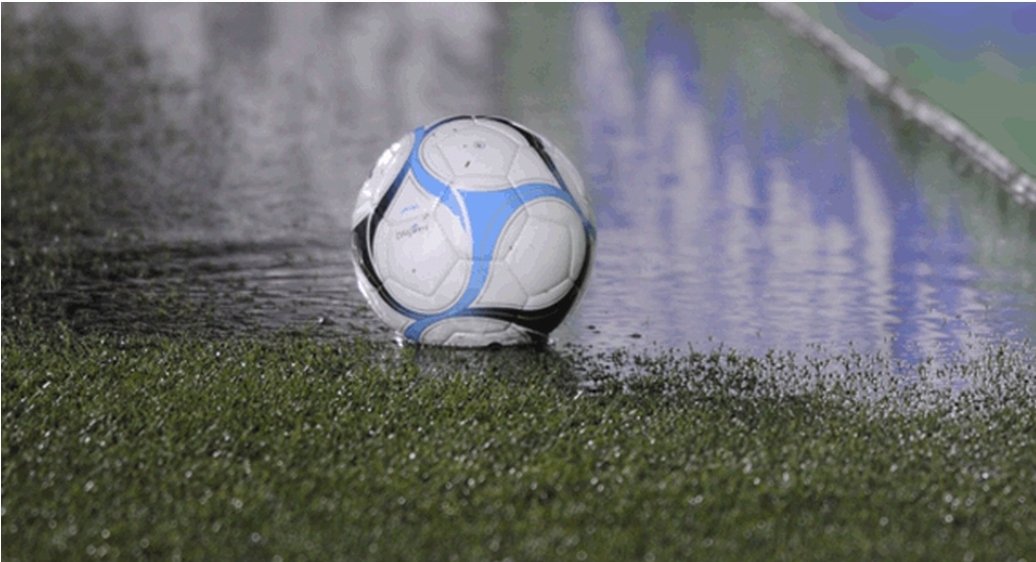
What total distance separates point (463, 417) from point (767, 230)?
312cm

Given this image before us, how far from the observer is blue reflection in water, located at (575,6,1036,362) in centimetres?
571

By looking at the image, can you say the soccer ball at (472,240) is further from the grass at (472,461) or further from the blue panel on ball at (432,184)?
the grass at (472,461)

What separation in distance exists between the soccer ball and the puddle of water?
10.3 inches

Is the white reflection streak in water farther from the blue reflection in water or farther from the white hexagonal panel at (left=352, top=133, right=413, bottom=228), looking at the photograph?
the white hexagonal panel at (left=352, top=133, right=413, bottom=228)

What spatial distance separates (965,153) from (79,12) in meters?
8.70

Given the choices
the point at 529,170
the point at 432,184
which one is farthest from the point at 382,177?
the point at 529,170

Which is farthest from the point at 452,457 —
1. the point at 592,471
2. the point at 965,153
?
the point at 965,153

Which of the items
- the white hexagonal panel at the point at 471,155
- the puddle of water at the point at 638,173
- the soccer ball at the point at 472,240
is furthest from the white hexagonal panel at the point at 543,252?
the puddle of water at the point at 638,173

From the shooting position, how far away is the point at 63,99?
10430 mm

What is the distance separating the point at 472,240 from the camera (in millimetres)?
5168

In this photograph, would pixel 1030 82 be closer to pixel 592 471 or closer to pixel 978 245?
pixel 978 245

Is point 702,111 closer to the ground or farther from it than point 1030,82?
closer to the ground

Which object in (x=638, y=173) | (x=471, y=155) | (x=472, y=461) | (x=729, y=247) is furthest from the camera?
(x=638, y=173)

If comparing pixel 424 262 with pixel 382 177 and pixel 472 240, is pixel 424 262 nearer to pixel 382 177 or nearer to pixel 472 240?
pixel 472 240
